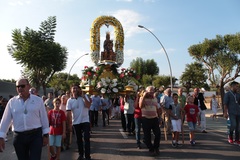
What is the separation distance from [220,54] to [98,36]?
43.4 ft

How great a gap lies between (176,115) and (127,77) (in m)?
4.20

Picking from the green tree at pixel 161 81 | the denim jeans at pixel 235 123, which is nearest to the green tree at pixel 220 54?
the denim jeans at pixel 235 123

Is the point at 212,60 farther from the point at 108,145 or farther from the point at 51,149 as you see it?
the point at 51,149

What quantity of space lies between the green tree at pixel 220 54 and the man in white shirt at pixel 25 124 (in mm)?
23917

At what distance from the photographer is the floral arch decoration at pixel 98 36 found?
22531mm

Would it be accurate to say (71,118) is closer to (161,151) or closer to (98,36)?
(161,151)

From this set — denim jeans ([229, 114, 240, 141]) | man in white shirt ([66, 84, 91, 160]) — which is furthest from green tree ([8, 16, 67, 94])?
denim jeans ([229, 114, 240, 141])

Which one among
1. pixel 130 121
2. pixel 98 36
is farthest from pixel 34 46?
pixel 130 121

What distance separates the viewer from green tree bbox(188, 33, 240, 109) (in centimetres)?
2739

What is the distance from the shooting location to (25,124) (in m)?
4.59

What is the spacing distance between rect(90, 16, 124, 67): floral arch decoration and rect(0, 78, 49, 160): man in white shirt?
18045 millimetres

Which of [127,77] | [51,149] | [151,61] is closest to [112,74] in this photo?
[127,77]

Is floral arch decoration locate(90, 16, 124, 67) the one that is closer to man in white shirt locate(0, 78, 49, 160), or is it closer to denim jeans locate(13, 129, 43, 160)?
man in white shirt locate(0, 78, 49, 160)

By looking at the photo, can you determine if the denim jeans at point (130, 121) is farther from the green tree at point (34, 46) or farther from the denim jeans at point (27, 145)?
the green tree at point (34, 46)
